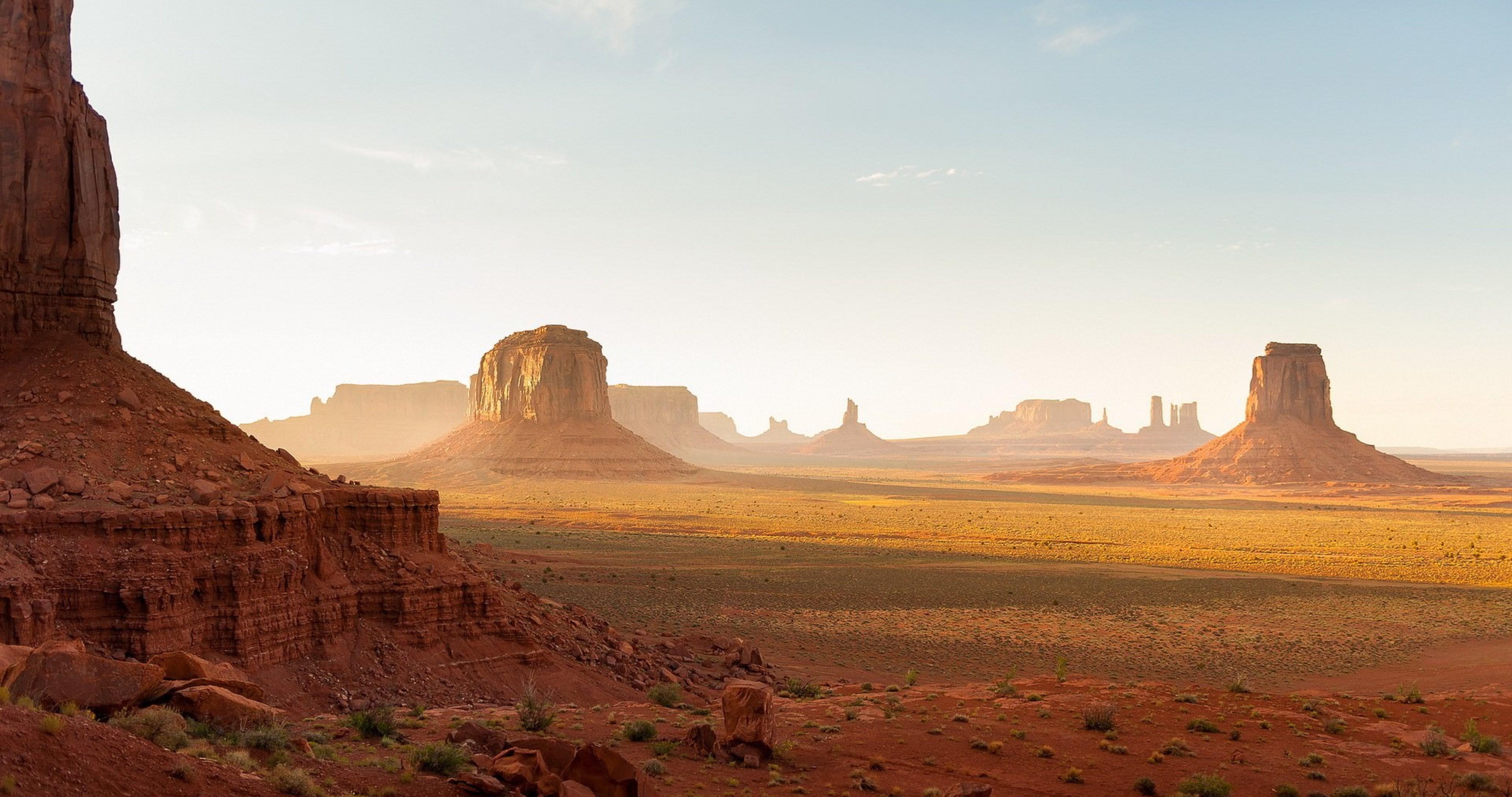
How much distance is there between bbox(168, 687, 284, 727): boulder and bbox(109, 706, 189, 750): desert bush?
27.3 inches

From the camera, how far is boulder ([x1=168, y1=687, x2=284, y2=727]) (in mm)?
10141

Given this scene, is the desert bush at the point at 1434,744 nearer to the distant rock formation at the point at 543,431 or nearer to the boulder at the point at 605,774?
the boulder at the point at 605,774

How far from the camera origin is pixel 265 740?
963 cm

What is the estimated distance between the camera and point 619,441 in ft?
397

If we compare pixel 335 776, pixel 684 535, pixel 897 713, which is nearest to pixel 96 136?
pixel 335 776

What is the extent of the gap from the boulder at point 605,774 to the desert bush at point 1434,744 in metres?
11.8

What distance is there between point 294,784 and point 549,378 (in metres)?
116

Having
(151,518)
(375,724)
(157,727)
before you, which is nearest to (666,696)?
(375,724)

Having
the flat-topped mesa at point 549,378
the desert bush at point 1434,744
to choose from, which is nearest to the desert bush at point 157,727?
the desert bush at point 1434,744

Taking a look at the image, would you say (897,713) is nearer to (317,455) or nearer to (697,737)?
(697,737)

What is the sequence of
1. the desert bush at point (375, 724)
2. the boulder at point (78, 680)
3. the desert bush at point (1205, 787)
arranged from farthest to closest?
1. the desert bush at point (375, 724)
2. the desert bush at point (1205, 787)
3. the boulder at point (78, 680)

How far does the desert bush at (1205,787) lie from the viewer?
11.6 m

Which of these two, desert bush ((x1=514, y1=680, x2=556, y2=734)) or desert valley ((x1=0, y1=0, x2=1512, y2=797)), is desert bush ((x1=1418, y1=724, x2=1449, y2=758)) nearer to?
desert valley ((x1=0, y1=0, x2=1512, y2=797))

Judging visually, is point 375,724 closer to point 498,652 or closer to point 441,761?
point 441,761
